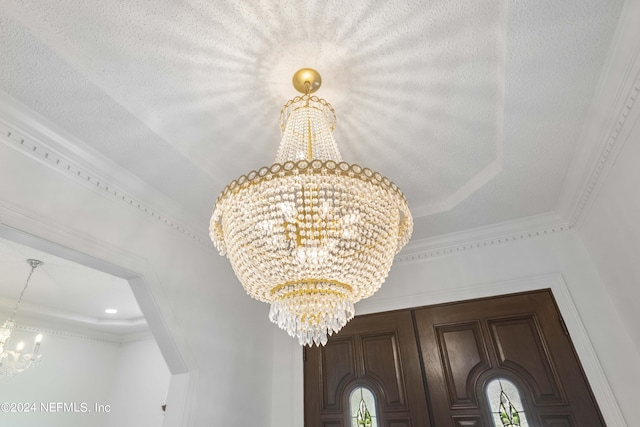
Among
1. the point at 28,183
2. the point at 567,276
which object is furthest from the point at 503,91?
the point at 28,183

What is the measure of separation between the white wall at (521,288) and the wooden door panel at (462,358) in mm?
202

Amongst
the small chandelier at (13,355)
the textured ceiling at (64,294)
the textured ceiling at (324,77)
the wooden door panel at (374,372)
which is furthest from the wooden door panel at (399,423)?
the small chandelier at (13,355)

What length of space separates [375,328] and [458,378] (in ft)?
1.89

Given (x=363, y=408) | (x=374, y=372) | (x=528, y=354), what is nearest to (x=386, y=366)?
(x=374, y=372)

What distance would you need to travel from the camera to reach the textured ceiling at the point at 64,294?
260cm

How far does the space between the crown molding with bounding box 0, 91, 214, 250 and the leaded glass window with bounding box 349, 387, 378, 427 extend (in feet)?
5.06

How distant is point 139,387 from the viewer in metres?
4.21

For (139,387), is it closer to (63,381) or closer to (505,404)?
(63,381)

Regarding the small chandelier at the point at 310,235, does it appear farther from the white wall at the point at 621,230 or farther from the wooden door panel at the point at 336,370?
the wooden door panel at the point at 336,370

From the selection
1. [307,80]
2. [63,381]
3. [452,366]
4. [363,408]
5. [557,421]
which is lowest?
[557,421]

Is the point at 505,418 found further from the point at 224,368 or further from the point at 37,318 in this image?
the point at 37,318

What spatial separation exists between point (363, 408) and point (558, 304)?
4.37 feet


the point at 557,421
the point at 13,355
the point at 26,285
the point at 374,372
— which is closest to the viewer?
the point at 557,421

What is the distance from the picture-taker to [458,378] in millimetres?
1941
